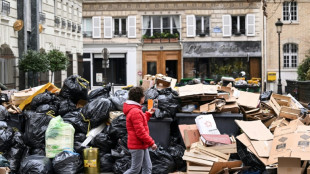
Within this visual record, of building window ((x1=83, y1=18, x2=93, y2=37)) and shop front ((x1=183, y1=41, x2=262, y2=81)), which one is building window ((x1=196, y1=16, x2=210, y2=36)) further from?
building window ((x1=83, y1=18, x2=93, y2=37))

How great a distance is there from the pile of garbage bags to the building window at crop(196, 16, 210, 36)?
26.5m

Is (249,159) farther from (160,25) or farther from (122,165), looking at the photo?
(160,25)

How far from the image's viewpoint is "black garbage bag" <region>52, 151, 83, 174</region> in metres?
8.23

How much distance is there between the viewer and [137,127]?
266 inches

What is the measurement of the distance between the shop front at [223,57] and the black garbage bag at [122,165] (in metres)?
26.7

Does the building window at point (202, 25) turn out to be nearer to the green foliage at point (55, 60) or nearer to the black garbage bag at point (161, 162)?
the green foliage at point (55, 60)

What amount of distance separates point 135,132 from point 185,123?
2392mm

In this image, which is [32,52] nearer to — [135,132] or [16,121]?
[16,121]

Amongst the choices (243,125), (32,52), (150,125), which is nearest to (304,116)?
(243,125)

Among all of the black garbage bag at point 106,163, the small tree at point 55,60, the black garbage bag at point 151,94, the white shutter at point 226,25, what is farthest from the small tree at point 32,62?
the white shutter at point 226,25

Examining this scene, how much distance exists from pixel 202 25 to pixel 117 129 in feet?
91.9

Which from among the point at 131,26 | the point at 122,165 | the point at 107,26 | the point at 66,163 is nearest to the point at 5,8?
the point at 66,163

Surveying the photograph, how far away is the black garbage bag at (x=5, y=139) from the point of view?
8.61 metres

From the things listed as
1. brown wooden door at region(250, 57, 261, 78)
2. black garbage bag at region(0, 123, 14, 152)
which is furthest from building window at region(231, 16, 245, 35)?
black garbage bag at region(0, 123, 14, 152)
